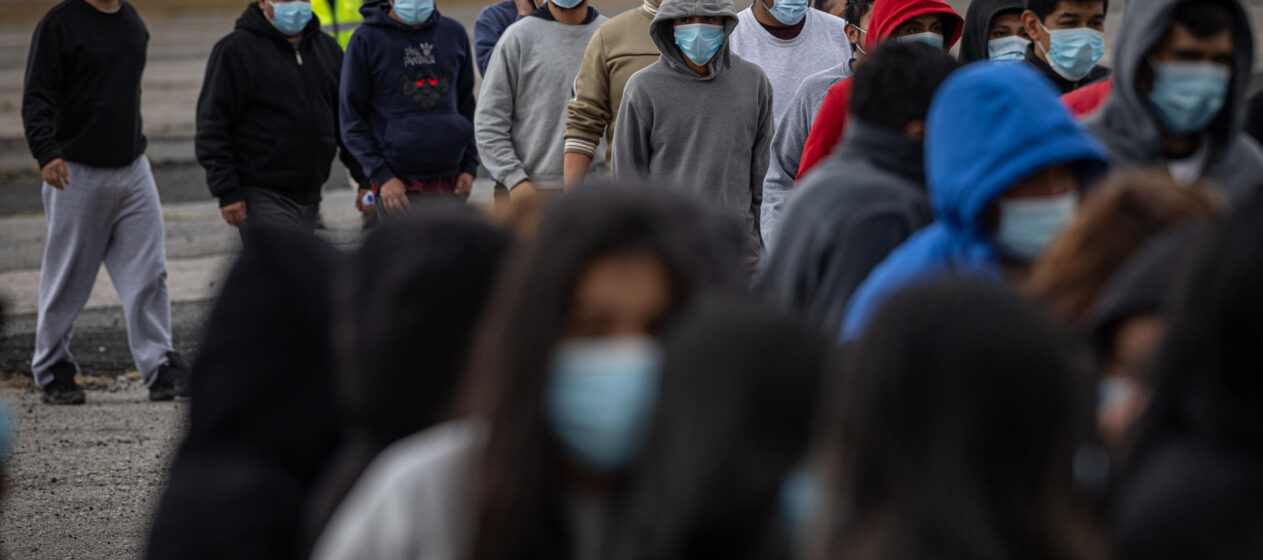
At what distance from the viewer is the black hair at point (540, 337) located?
5.75 ft

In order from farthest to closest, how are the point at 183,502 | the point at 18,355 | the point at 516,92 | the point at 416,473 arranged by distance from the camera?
the point at 18,355 < the point at 516,92 < the point at 183,502 < the point at 416,473

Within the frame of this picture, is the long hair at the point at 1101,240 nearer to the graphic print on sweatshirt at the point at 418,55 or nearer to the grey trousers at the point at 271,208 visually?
the grey trousers at the point at 271,208

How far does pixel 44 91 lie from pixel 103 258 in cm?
86

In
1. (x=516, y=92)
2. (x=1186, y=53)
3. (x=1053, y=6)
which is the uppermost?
(x=1186, y=53)

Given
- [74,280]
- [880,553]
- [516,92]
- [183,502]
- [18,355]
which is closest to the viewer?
[880,553]

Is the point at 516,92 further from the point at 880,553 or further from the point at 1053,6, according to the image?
the point at 880,553

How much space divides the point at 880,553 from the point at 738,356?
27 centimetres

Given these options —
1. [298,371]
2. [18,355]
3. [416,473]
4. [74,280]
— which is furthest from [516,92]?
[416,473]

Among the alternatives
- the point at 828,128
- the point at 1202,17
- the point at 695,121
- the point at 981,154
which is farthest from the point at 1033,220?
the point at 695,121

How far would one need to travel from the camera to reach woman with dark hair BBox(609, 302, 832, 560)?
163 centimetres

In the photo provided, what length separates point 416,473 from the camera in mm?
1788

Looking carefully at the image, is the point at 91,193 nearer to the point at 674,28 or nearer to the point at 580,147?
the point at 580,147

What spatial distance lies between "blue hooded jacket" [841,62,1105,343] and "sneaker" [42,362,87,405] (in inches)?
207

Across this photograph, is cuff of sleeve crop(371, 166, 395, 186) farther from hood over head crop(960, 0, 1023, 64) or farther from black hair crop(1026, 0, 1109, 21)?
black hair crop(1026, 0, 1109, 21)
